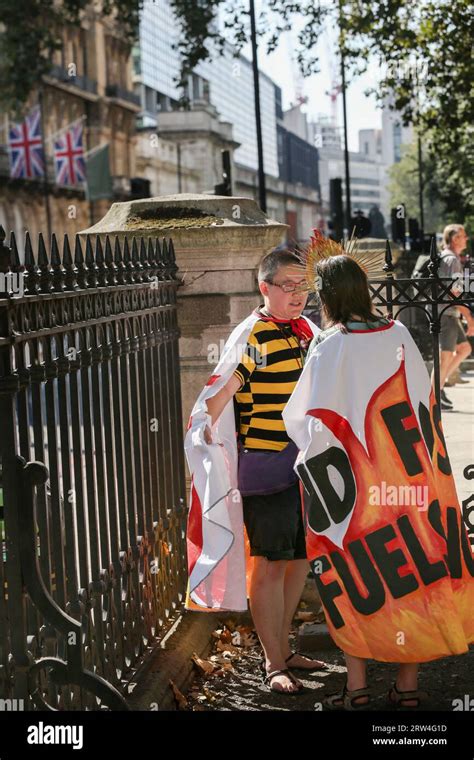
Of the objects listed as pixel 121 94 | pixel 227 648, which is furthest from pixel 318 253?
pixel 121 94

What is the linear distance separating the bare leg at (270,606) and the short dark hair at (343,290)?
3.53ft

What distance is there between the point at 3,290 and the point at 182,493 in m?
2.61

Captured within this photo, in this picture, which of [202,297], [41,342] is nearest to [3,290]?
[41,342]

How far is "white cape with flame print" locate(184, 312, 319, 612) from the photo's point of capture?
5113 millimetres

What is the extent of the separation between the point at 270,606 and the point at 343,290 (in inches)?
51.5

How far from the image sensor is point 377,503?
15.2ft

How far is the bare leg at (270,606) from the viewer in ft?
17.0

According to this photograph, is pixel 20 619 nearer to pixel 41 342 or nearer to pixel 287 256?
pixel 41 342

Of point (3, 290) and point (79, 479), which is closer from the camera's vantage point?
point (3, 290)

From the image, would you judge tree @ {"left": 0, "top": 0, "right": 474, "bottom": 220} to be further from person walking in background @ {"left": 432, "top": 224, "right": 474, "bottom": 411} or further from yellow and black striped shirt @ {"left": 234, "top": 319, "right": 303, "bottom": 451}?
yellow and black striped shirt @ {"left": 234, "top": 319, "right": 303, "bottom": 451}

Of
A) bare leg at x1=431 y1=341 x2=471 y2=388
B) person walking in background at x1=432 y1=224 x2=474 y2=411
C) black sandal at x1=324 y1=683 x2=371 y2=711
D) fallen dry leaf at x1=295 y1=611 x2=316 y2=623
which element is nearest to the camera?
black sandal at x1=324 y1=683 x2=371 y2=711

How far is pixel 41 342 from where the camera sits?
4.04 meters

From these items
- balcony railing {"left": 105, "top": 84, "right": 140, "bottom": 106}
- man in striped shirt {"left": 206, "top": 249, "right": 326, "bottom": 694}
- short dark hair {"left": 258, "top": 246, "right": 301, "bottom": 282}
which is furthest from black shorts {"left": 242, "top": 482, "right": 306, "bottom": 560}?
balcony railing {"left": 105, "top": 84, "right": 140, "bottom": 106}

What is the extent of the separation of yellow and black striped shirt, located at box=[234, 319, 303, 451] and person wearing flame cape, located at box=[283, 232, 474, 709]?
16.2 inches
